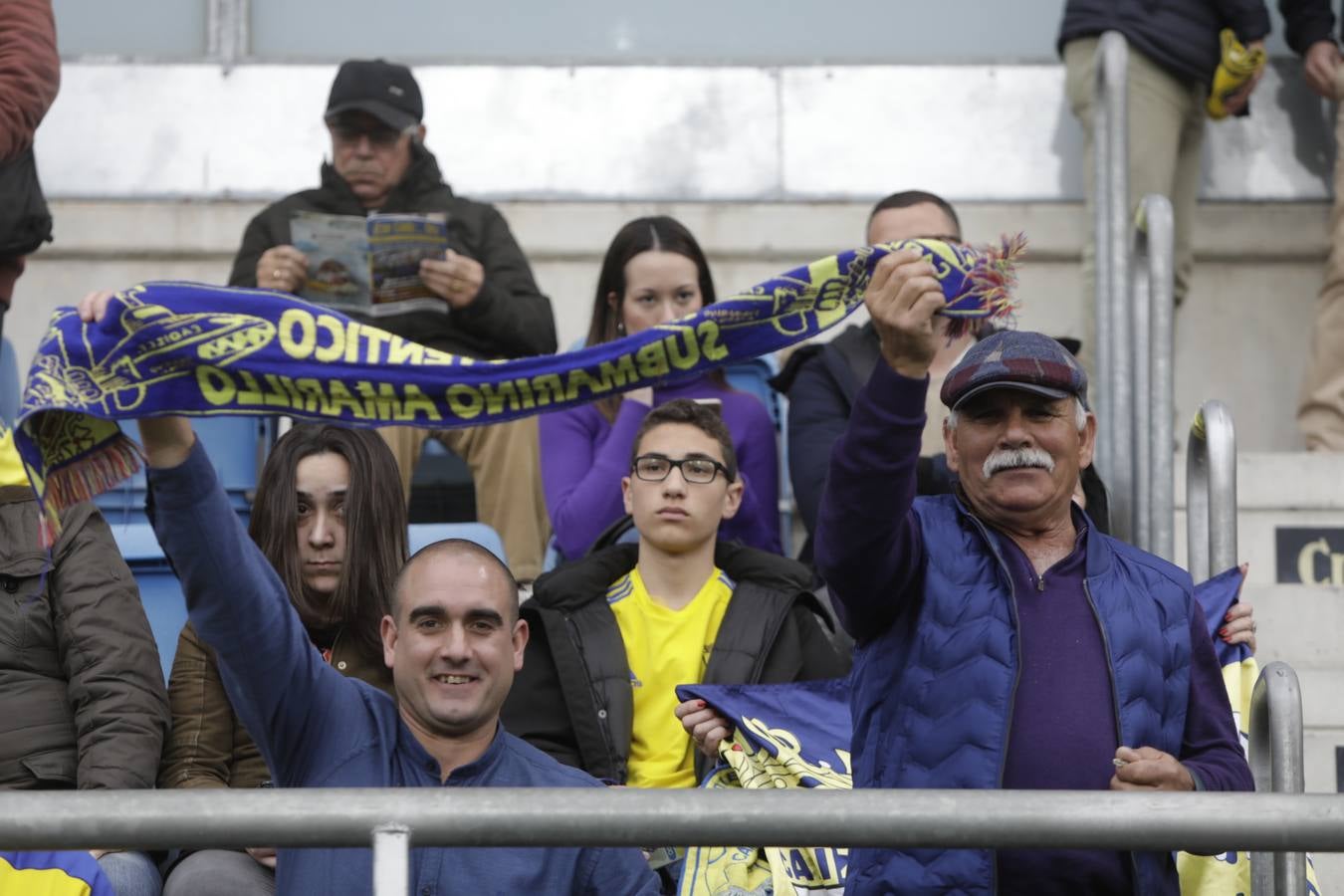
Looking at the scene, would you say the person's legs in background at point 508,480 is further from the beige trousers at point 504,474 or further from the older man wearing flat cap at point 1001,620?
the older man wearing flat cap at point 1001,620

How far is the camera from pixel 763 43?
824cm

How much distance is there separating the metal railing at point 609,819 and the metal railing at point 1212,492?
2246 mm

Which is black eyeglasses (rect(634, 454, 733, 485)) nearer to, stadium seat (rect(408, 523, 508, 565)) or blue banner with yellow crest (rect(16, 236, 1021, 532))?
stadium seat (rect(408, 523, 508, 565))

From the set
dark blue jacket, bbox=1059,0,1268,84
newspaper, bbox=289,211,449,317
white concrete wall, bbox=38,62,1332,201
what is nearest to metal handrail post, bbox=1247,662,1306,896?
newspaper, bbox=289,211,449,317

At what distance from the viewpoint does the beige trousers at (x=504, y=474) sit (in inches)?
240

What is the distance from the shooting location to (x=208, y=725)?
15.3 ft

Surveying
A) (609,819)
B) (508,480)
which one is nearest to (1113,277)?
(508,480)

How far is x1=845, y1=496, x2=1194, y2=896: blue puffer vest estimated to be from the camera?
3516 mm

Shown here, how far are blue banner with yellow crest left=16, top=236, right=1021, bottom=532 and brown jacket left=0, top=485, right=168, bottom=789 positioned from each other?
88 centimetres

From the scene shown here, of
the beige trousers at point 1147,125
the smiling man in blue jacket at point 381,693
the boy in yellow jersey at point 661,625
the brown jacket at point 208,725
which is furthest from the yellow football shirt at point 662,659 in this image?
the beige trousers at point 1147,125

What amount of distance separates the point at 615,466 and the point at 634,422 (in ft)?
0.57

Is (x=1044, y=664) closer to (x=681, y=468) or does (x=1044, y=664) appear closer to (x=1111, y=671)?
(x=1111, y=671)

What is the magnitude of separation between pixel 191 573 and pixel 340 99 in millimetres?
2954

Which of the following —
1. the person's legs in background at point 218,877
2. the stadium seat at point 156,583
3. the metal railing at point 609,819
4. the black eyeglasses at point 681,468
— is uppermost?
the black eyeglasses at point 681,468
